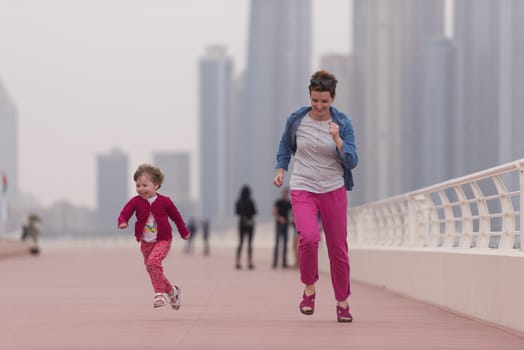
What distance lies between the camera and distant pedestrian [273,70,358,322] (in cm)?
905

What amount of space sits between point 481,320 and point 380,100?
189237 millimetres

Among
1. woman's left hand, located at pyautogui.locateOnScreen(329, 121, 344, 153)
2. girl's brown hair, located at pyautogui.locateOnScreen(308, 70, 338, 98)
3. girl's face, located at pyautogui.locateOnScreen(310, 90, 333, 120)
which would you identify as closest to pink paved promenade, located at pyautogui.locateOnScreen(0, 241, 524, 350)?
woman's left hand, located at pyautogui.locateOnScreen(329, 121, 344, 153)

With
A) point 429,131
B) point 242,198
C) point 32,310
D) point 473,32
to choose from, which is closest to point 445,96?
point 429,131

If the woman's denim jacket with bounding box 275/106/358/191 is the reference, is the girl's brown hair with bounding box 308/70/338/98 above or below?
above

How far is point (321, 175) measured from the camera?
30.0 ft

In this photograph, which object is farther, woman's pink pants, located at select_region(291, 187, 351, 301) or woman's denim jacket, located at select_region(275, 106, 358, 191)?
woman's pink pants, located at select_region(291, 187, 351, 301)

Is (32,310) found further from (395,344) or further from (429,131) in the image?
(429,131)

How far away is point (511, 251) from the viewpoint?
897 cm

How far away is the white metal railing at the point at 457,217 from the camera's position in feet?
30.6

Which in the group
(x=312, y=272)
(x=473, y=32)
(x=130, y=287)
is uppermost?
(x=473, y=32)

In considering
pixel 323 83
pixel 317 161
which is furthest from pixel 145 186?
pixel 323 83

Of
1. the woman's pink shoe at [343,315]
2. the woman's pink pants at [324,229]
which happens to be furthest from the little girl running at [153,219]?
the woman's pink shoe at [343,315]

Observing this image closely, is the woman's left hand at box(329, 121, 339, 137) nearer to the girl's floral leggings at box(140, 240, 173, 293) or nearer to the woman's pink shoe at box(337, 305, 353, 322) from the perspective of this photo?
the woman's pink shoe at box(337, 305, 353, 322)

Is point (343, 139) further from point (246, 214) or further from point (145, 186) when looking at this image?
point (246, 214)
